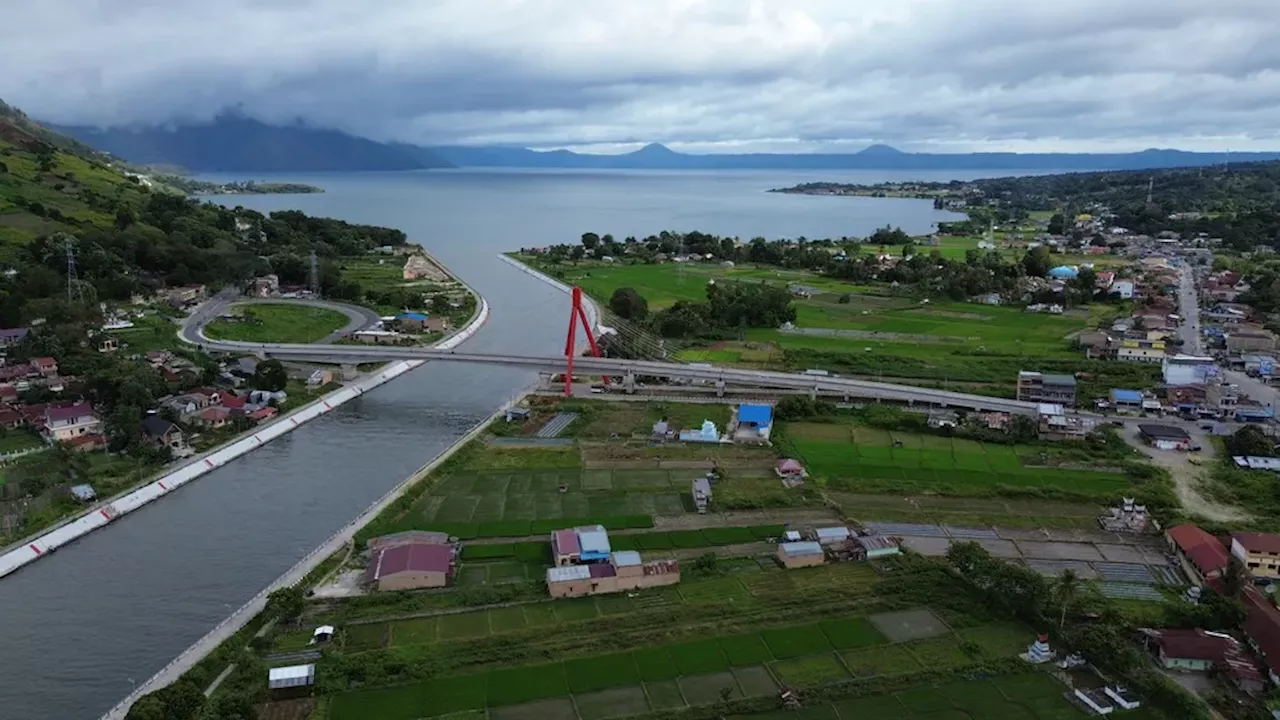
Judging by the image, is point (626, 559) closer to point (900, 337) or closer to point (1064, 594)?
point (1064, 594)

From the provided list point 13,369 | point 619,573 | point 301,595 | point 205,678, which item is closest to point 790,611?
point 619,573

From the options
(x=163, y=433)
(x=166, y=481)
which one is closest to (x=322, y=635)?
(x=166, y=481)

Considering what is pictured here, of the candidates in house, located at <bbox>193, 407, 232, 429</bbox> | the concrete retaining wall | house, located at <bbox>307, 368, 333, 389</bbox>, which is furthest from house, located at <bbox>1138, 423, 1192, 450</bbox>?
house, located at <bbox>193, 407, 232, 429</bbox>

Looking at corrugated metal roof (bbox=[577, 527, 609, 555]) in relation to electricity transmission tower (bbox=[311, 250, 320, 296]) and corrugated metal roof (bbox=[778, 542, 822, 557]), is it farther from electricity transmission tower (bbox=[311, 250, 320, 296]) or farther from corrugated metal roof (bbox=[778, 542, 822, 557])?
electricity transmission tower (bbox=[311, 250, 320, 296])

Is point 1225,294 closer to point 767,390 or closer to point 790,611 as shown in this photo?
point 767,390

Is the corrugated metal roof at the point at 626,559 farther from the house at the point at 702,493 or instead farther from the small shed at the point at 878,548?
the small shed at the point at 878,548
